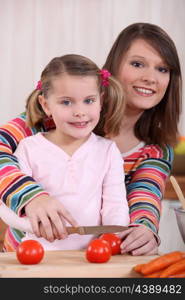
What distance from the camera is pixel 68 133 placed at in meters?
1.35

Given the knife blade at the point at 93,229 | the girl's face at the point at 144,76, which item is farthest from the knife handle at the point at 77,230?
the girl's face at the point at 144,76

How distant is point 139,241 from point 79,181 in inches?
10.6

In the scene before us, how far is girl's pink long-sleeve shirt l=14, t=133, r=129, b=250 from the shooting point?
53.6 inches

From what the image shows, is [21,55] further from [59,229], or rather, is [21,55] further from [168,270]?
[168,270]

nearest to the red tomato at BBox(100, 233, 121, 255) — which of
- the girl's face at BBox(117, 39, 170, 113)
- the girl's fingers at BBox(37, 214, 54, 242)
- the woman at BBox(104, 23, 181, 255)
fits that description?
the girl's fingers at BBox(37, 214, 54, 242)

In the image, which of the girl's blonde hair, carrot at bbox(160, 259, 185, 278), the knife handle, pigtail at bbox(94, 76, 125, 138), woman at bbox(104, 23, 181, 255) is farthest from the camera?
woman at bbox(104, 23, 181, 255)

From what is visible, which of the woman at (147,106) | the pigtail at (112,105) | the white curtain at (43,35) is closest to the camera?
the pigtail at (112,105)

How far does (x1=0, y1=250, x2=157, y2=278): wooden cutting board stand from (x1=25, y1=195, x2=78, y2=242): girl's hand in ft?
0.25

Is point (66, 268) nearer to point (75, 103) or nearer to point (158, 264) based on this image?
point (158, 264)

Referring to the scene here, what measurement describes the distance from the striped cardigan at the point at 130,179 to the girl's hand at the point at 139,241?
9 cm

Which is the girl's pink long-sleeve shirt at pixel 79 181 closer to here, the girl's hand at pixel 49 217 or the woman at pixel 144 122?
the woman at pixel 144 122

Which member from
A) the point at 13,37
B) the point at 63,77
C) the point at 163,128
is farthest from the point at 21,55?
the point at 63,77

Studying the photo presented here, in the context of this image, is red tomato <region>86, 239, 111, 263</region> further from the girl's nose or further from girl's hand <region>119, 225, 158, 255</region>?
the girl's nose

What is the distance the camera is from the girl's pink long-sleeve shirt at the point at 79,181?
1.36 metres
